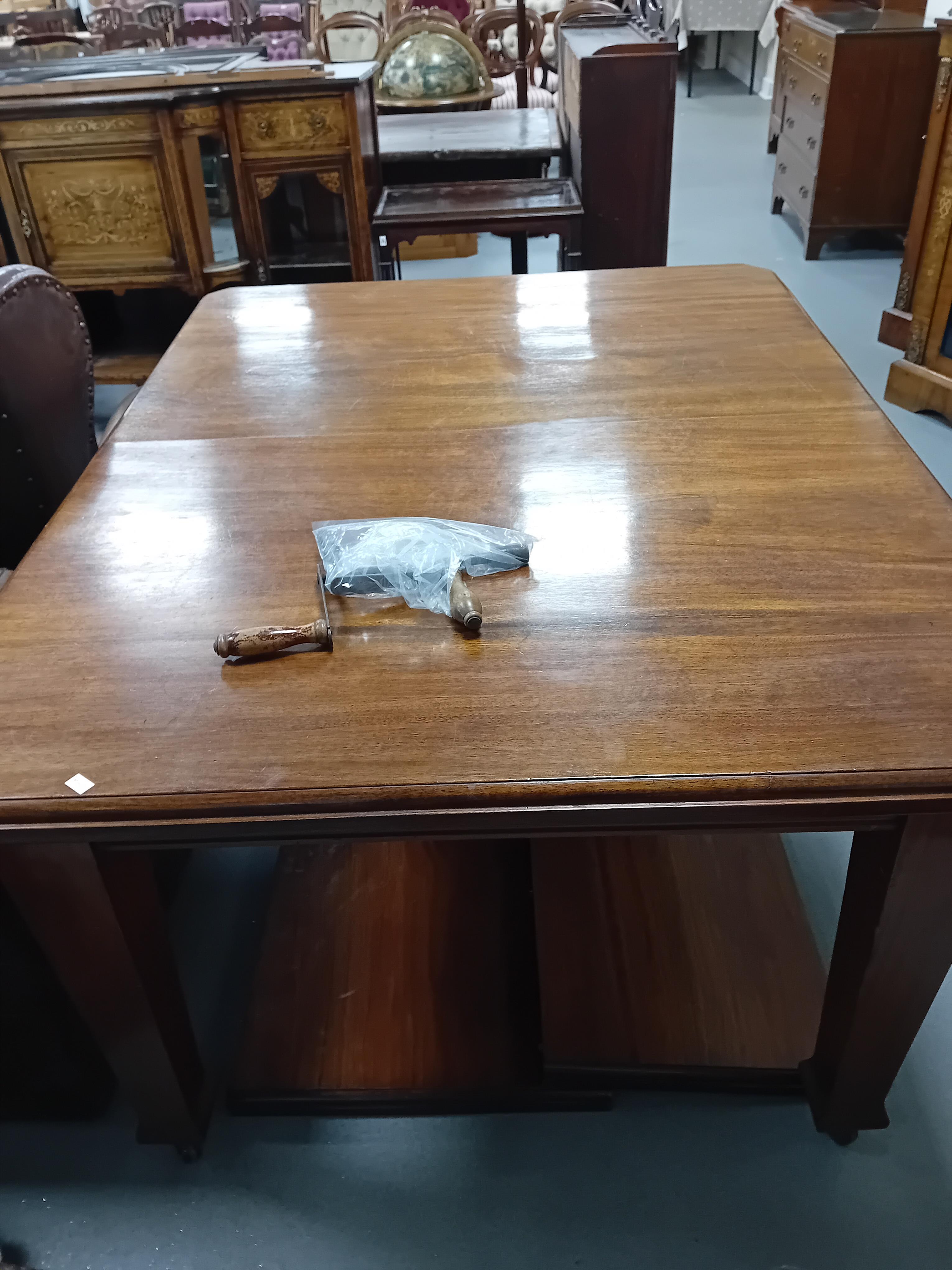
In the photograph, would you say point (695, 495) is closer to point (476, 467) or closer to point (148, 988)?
point (476, 467)

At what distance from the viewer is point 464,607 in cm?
83

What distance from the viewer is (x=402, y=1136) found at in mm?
1074

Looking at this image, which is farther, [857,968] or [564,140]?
[564,140]

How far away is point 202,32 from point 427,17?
251 centimetres

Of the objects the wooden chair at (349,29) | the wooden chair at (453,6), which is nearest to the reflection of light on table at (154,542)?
the wooden chair at (349,29)

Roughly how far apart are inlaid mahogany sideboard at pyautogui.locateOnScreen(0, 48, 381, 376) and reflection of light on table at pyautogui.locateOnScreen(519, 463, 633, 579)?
6.88 ft

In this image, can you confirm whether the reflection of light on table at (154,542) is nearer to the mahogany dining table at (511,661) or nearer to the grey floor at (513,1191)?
the mahogany dining table at (511,661)

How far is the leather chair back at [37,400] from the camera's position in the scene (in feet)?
3.89

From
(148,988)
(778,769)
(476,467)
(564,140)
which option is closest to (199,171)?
(564,140)

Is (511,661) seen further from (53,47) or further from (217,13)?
(217,13)

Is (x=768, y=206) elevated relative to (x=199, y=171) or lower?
lower

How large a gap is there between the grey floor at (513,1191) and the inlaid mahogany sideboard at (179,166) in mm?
2386

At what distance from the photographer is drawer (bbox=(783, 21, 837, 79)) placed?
11.0ft

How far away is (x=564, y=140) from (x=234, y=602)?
9.82 feet
